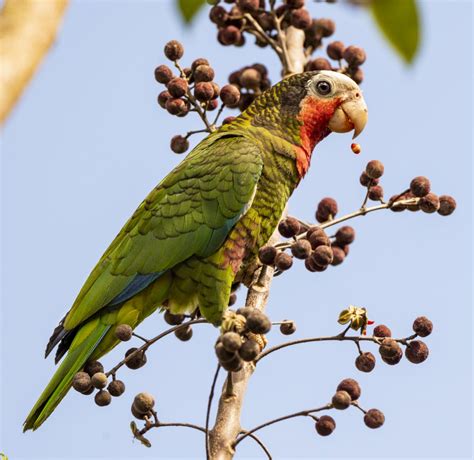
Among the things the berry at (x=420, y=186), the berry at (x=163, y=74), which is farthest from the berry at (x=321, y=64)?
the berry at (x=420, y=186)

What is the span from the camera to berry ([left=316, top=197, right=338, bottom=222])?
13.7 feet

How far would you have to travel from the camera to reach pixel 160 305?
4.22 m

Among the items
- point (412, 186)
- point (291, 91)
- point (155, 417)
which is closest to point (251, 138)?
point (291, 91)

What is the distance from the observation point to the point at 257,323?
2.83 metres

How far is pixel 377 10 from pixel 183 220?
3235mm

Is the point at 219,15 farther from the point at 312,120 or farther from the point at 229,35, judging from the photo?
the point at 312,120

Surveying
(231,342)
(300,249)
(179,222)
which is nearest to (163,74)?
(179,222)

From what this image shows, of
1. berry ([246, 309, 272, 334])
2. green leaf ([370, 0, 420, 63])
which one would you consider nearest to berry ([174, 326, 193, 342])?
berry ([246, 309, 272, 334])

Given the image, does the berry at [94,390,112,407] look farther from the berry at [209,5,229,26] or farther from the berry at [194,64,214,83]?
the berry at [209,5,229,26]

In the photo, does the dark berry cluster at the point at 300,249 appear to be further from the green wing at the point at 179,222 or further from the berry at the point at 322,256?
the green wing at the point at 179,222

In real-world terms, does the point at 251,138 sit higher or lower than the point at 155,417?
higher

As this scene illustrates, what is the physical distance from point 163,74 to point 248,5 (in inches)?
30.8

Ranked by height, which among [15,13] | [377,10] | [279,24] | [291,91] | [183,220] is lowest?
[15,13]

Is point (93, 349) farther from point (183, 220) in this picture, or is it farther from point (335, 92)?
point (335, 92)
